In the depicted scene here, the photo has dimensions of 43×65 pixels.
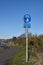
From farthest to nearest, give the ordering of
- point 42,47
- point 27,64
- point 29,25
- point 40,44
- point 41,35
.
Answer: point 41,35, point 40,44, point 42,47, point 29,25, point 27,64

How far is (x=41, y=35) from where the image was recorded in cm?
4881

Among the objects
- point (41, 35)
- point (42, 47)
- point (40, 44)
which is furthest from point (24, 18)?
point (41, 35)

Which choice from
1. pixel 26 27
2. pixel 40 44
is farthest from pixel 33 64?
pixel 40 44

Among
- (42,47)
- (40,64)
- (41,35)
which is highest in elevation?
(41,35)

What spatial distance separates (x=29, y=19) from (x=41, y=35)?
2879cm

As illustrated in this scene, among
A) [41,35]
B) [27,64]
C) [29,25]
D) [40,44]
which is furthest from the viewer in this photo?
[41,35]

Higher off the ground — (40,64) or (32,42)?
(32,42)

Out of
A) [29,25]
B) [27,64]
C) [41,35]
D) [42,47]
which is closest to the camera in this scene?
[27,64]

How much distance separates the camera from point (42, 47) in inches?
1508

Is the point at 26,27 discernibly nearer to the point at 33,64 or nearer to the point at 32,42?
the point at 33,64

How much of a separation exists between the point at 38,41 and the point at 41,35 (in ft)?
17.3

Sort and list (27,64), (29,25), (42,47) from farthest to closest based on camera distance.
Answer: (42,47)
(29,25)
(27,64)

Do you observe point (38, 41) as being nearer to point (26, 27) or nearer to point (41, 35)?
point (41, 35)

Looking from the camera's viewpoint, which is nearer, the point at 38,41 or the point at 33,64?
the point at 33,64
